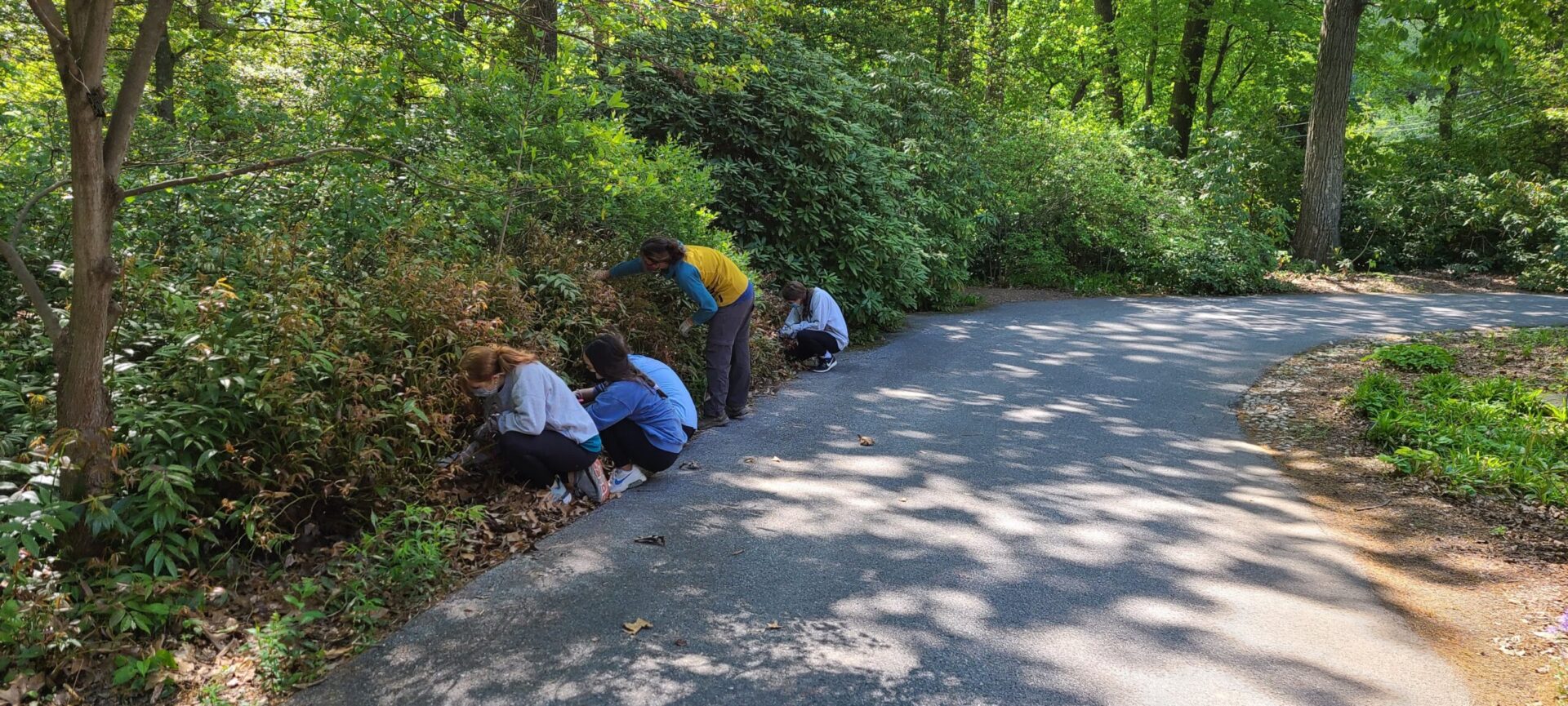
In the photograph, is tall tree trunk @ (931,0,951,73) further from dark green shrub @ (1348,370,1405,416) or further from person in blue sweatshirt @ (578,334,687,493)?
person in blue sweatshirt @ (578,334,687,493)

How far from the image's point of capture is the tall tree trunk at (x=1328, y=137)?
17703mm

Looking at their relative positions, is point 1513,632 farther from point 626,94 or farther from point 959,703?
point 626,94

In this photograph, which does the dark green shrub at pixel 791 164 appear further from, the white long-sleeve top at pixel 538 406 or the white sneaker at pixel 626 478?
the white long-sleeve top at pixel 538 406

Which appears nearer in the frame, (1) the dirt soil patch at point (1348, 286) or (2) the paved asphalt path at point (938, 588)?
(2) the paved asphalt path at point (938, 588)

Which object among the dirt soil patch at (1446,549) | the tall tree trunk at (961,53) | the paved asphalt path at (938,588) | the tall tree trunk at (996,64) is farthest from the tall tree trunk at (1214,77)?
the paved asphalt path at (938,588)

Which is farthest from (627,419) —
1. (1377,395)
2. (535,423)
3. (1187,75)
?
(1187,75)

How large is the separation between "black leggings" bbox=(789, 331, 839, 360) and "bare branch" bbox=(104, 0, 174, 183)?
6.87m

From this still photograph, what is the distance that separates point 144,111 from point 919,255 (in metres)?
9.44

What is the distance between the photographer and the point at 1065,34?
2897cm

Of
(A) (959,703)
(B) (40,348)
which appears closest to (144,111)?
(B) (40,348)

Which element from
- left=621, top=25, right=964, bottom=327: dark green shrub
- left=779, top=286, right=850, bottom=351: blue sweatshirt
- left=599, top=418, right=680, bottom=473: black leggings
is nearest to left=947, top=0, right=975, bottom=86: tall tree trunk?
left=621, top=25, right=964, bottom=327: dark green shrub

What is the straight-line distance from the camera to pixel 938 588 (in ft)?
15.1

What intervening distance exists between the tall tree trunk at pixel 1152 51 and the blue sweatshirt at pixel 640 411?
1000 inches

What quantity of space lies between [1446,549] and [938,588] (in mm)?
3259
